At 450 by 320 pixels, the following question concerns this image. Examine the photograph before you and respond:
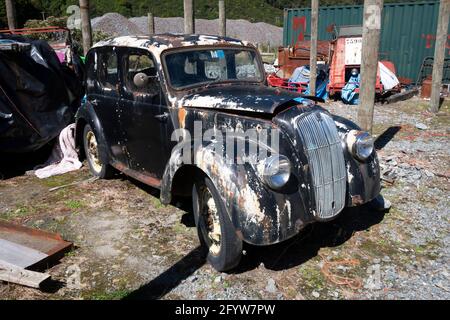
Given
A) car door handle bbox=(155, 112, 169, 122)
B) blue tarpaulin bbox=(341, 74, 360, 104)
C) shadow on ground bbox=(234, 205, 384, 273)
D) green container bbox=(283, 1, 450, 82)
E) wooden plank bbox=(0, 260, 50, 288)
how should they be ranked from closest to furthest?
1. wooden plank bbox=(0, 260, 50, 288)
2. shadow on ground bbox=(234, 205, 384, 273)
3. car door handle bbox=(155, 112, 169, 122)
4. blue tarpaulin bbox=(341, 74, 360, 104)
5. green container bbox=(283, 1, 450, 82)

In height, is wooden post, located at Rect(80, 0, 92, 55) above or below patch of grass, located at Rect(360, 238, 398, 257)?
above

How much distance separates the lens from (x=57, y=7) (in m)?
40.4

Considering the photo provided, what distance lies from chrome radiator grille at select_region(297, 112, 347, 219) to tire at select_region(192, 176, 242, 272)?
2.40 feet

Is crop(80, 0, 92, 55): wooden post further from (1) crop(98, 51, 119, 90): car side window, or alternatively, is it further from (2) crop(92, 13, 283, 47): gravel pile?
(2) crop(92, 13, 283, 47): gravel pile

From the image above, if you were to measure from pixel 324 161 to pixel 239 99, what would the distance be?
906mm

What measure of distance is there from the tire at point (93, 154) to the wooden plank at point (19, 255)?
1981mm

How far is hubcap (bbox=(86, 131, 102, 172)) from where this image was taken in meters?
5.73

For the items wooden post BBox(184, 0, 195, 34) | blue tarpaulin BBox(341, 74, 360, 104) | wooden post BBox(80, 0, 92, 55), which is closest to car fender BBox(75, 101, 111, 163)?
wooden post BBox(80, 0, 92, 55)

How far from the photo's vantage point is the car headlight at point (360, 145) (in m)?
3.62

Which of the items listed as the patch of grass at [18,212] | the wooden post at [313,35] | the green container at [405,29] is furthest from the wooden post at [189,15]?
the green container at [405,29]

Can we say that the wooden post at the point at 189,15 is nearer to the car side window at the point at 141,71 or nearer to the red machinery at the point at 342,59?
the car side window at the point at 141,71
